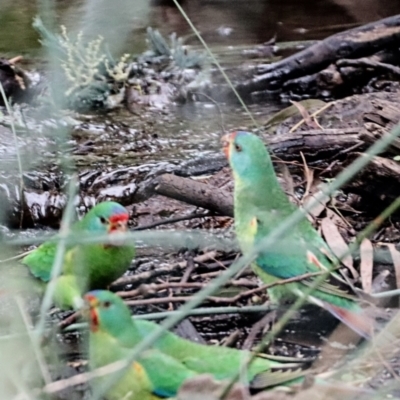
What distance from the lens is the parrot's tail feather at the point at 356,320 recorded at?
2.03 meters

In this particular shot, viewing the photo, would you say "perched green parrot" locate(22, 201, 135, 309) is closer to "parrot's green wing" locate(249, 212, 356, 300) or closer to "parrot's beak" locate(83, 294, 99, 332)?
"parrot's beak" locate(83, 294, 99, 332)

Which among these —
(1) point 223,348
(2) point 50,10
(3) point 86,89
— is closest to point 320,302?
(1) point 223,348

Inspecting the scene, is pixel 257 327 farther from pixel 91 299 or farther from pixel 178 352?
pixel 91 299

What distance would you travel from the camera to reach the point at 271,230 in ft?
7.47

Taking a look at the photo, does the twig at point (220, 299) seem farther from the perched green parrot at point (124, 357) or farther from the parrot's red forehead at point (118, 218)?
the perched green parrot at point (124, 357)

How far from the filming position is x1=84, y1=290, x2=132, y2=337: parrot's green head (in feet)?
5.61

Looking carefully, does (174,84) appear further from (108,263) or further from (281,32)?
Result: (108,263)

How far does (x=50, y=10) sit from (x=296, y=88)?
4.39 meters

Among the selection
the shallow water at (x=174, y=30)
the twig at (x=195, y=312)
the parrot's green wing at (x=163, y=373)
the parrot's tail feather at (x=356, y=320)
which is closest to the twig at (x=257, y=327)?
the twig at (x=195, y=312)

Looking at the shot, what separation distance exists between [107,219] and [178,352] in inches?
22.4

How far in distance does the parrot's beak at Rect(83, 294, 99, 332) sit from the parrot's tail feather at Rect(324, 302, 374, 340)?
2.23 feet

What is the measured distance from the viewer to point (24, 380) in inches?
56.2

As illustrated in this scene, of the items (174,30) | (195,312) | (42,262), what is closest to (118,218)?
(42,262)

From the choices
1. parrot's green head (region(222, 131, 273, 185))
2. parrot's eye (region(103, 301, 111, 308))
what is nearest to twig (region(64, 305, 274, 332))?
parrot's eye (region(103, 301, 111, 308))
